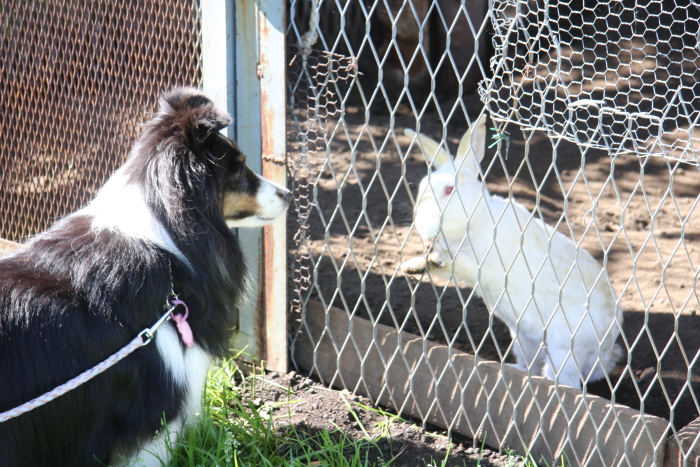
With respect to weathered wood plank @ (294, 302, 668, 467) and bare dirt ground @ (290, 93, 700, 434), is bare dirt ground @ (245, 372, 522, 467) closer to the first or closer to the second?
weathered wood plank @ (294, 302, 668, 467)

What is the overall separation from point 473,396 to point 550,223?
2.09 m

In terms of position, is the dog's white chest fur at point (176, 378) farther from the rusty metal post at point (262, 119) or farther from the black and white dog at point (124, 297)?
the rusty metal post at point (262, 119)

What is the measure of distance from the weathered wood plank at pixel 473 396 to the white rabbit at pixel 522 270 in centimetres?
29

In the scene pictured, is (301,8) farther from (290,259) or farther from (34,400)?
(34,400)

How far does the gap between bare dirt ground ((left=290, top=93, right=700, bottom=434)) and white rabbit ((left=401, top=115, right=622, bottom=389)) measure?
0.13 m

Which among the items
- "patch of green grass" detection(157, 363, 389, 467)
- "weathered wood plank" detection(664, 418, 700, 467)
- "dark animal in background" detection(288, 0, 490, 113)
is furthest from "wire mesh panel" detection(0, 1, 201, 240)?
"dark animal in background" detection(288, 0, 490, 113)

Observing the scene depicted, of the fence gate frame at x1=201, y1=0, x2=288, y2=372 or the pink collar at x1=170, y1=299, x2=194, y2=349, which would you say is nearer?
the pink collar at x1=170, y1=299, x2=194, y2=349

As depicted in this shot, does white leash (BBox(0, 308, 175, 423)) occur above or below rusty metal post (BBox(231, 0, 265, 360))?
below

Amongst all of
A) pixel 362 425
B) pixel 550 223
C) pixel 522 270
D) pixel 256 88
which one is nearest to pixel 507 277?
pixel 522 270

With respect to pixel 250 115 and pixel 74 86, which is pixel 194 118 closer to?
pixel 250 115

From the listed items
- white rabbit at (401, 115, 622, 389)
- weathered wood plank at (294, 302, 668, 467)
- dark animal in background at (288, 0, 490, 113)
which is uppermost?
dark animal in background at (288, 0, 490, 113)

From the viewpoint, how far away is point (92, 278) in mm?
1908

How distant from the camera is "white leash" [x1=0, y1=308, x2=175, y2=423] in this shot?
5.66 ft

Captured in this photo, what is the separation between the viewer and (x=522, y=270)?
2.93 m
